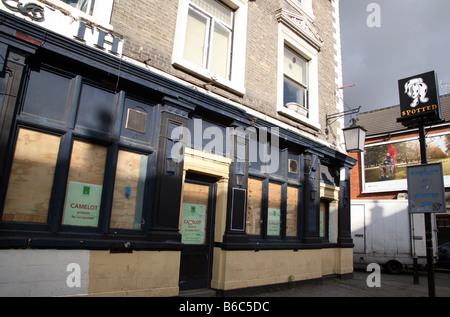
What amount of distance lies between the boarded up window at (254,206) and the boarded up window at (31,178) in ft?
14.4

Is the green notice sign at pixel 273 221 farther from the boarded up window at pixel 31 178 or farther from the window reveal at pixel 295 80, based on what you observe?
the boarded up window at pixel 31 178

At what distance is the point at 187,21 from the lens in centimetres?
731

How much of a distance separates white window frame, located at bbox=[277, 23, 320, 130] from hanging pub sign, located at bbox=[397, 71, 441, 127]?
280 cm

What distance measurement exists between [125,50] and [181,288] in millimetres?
4688

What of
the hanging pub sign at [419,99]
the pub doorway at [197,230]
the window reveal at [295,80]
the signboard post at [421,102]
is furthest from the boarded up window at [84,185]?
the hanging pub sign at [419,99]

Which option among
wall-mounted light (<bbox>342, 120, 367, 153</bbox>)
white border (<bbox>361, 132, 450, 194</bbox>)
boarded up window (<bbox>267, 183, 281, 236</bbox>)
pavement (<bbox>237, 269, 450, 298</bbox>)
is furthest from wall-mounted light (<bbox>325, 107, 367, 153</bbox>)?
white border (<bbox>361, 132, 450, 194</bbox>)

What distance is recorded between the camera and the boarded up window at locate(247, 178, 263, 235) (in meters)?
7.81

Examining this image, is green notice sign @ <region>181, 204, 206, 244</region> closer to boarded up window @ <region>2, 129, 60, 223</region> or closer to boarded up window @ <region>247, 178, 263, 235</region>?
boarded up window @ <region>247, 178, 263, 235</region>

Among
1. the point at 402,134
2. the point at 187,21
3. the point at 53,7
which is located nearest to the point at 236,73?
the point at 187,21

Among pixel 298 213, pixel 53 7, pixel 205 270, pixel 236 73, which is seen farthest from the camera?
pixel 298 213

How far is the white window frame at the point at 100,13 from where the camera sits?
548 centimetres

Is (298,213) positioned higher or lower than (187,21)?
lower

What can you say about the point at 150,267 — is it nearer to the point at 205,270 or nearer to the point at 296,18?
the point at 205,270

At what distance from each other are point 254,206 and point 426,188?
372 centimetres
